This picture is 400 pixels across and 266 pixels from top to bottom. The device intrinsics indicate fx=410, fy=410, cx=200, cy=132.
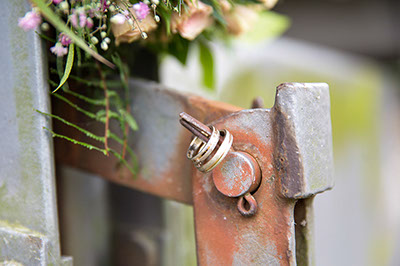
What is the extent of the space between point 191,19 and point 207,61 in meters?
0.23

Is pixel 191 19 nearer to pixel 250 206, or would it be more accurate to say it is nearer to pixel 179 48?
pixel 179 48

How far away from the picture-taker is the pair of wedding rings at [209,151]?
43 cm

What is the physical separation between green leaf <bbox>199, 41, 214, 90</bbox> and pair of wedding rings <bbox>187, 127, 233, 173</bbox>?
0.34 m

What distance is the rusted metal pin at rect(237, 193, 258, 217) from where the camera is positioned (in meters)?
0.46

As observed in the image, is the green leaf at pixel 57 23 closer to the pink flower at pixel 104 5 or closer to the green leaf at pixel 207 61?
the pink flower at pixel 104 5

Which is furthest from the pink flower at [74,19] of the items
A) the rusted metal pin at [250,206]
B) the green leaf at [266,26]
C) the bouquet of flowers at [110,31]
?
the green leaf at [266,26]

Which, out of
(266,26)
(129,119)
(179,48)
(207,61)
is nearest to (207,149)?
(129,119)

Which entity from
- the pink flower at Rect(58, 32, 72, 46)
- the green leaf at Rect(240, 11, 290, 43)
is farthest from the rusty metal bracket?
the green leaf at Rect(240, 11, 290, 43)

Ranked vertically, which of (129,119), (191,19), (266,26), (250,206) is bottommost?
(250,206)

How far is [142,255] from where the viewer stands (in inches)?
35.7

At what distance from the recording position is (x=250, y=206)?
0.46m

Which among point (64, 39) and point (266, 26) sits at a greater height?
point (266, 26)

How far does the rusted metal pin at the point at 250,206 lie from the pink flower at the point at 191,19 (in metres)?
0.22

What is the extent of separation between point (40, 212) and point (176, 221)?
0.52 m
